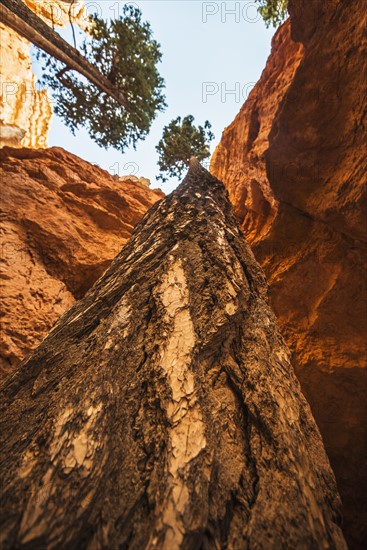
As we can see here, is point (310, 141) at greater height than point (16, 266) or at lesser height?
greater

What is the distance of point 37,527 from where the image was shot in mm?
743

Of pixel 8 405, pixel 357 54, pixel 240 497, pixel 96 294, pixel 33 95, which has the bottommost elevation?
pixel 240 497

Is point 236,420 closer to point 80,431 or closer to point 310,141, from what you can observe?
point 80,431

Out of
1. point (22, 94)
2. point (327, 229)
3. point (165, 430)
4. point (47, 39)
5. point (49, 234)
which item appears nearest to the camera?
point (165, 430)

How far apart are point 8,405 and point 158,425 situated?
784 millimetres

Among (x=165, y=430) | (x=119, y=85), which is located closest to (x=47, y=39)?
(x=119, y=85)

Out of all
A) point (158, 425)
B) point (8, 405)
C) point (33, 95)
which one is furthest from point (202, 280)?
point (33, 95)

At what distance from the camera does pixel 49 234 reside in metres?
5.04

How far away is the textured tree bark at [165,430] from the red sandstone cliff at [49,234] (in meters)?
2.45

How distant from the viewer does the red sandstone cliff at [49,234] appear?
379 centimetres

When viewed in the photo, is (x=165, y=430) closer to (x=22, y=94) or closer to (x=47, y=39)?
(x=47, y=39)

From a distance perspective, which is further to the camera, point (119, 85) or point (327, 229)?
point (119, 85)

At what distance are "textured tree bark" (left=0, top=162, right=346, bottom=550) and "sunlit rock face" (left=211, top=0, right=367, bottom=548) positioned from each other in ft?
7.98

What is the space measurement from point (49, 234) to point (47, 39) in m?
5.20
